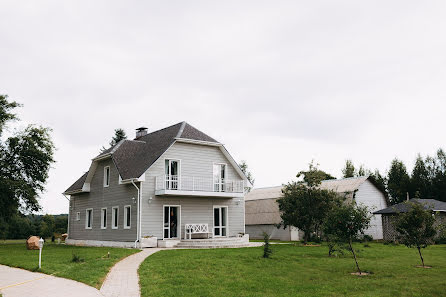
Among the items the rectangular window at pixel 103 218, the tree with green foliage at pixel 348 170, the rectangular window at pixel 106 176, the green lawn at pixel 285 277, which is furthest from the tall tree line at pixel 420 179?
the rectangular window at pixel 103 218

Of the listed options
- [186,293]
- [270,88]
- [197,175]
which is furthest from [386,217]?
[186,293]

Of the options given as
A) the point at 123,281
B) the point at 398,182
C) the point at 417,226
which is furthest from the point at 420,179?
the point at 123,281

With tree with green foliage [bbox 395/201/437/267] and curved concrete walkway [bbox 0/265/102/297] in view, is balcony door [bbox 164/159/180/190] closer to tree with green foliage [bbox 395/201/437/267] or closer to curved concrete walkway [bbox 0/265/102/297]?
curved concrete walkway [bbox 0/265/102/297]

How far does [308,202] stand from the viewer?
24.3 m

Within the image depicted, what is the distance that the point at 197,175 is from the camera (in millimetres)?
25484

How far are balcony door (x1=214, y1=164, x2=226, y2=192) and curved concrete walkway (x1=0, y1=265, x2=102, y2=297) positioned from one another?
48.6ft

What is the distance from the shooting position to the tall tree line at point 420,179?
41250 millimetres

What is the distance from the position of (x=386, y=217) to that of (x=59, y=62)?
2575 cm

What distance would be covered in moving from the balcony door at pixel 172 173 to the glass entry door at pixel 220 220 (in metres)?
3.54

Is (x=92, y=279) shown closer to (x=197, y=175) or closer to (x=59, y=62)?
(x=59, y=62)

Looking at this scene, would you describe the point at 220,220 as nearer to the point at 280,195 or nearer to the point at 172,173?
the point at 172,173

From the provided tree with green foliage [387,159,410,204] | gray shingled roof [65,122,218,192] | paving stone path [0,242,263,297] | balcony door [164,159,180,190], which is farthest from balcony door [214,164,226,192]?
tree with green foliage [387,159,410,204]

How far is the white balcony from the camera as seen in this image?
23.4 m

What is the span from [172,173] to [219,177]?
3.55m
